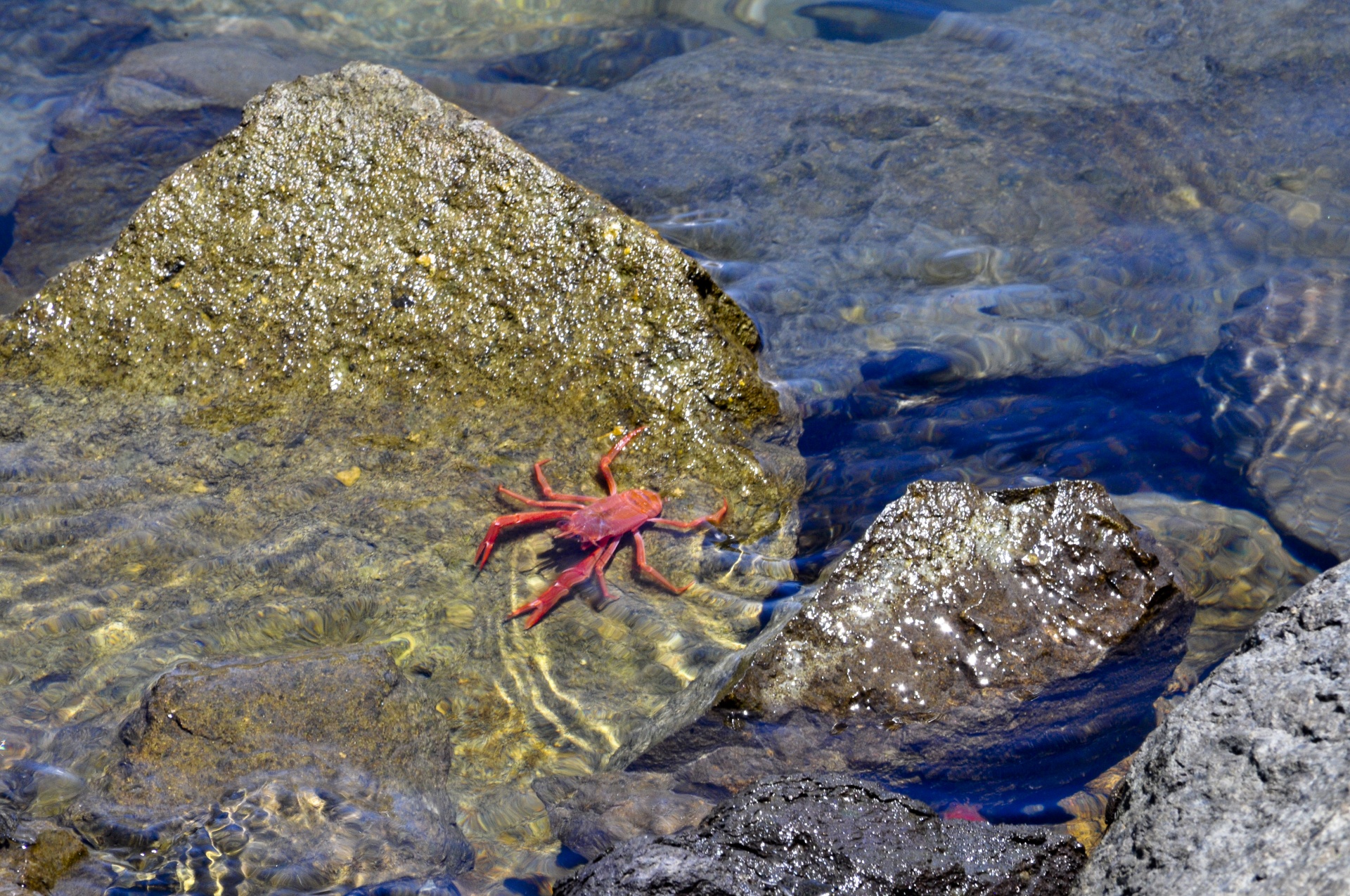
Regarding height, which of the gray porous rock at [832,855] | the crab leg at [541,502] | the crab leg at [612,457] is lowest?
the gray porous rock at [832,855]

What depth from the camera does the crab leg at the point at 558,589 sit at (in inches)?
149

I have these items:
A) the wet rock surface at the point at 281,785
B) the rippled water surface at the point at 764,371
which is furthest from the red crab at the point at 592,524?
the wet rock surface at the point at 281,785

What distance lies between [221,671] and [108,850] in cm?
56

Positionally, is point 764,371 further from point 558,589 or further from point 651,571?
point 558,589

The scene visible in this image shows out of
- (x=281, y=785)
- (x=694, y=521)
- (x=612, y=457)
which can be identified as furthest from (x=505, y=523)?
(x=281, y=785)

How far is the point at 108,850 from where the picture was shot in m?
2.76

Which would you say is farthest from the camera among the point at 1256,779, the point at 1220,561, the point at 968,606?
the point at 1220,561

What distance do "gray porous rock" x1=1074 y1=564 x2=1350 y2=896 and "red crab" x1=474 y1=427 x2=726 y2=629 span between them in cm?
203

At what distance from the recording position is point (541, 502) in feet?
13.2

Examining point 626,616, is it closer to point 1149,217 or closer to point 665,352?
point 665,352

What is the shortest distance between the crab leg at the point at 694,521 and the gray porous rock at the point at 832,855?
1548 millimetres

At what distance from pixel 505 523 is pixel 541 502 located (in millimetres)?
194

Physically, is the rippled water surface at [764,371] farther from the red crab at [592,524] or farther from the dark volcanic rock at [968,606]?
the dark volcanic rock at [968,606]

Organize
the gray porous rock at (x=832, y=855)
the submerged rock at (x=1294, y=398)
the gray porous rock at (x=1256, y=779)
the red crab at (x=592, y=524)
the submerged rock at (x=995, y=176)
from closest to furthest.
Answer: the gray porous rock at (x=1256, y=779), the gray porous rock at (x=832, y=855), the red crab at (x=592, y=524), the submerged rock at (x=1294, y=398), the submerged rock at (x=995, y=176)
